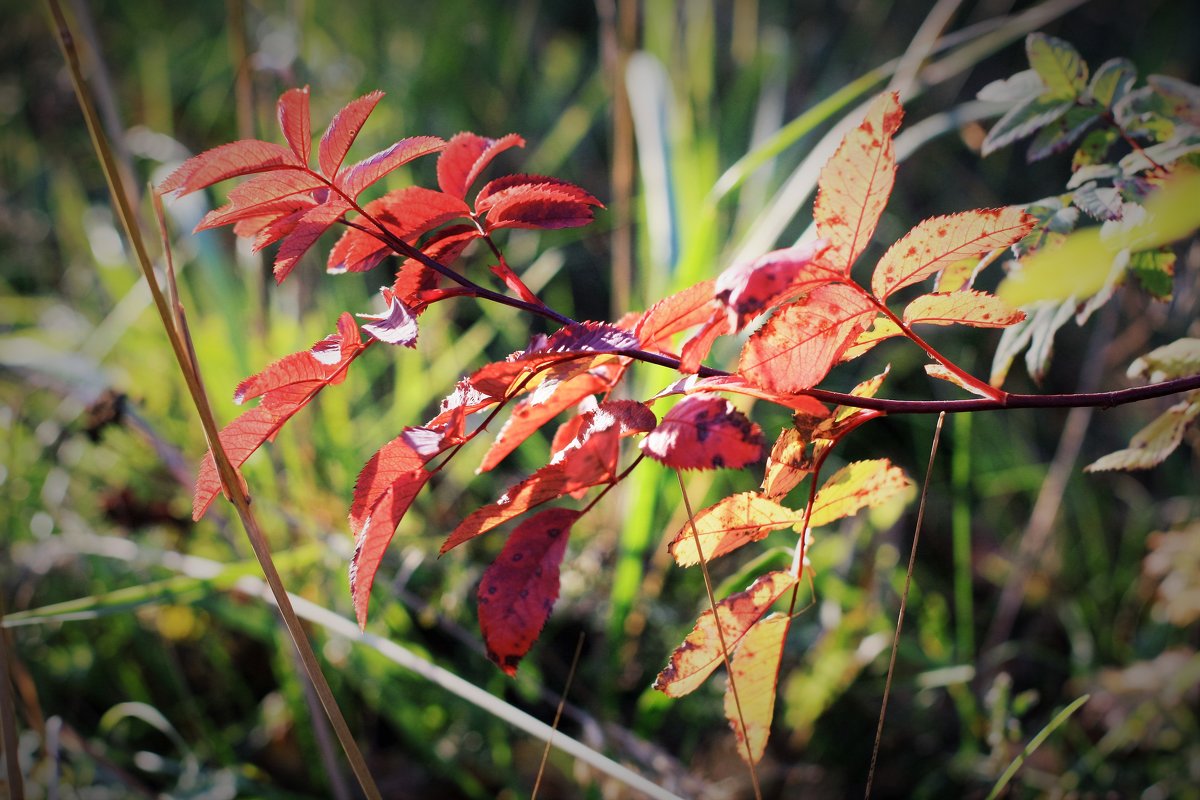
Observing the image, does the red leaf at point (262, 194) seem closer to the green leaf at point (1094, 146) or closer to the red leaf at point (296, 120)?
the red leaf at point (296, 120)

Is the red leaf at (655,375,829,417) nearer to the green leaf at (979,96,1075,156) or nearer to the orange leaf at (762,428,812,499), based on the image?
the orange leaf at (762,428,812,499)

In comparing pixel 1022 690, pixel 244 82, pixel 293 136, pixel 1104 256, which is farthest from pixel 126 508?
pixel 1022 690

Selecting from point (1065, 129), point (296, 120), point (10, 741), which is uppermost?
point (296, 120)

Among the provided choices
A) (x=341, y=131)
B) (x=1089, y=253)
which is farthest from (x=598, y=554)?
(x=1089, y=253)

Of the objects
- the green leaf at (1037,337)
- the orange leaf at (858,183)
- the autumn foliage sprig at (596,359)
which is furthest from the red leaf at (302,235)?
the green leaf at (1037,337)

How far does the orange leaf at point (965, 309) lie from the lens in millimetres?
372

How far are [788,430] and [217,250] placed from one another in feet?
3.41

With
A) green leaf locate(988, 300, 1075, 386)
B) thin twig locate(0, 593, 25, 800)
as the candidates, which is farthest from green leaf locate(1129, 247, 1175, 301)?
thin twig locate(0, 593, 25, 800)

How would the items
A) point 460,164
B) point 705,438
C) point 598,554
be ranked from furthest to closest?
1. point 598,554
2. point 460,164
3. point 705,438

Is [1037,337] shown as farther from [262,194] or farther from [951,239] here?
[262,194]

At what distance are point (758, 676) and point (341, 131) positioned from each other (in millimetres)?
327

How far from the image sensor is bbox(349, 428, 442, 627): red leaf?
1.15ft

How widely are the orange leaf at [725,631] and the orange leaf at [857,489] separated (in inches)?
1.4

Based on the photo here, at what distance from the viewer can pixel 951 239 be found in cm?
36
